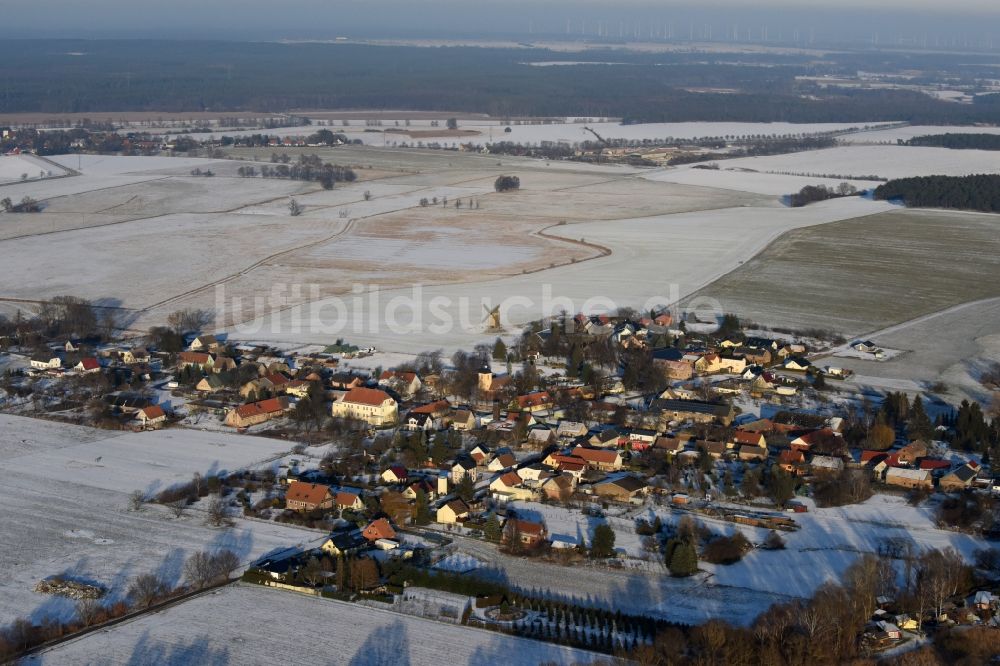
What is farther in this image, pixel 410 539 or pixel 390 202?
pixel 390 202

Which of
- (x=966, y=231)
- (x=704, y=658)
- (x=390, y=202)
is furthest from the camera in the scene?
(x=390, y=202)

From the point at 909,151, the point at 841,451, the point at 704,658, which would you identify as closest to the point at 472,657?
the point at 704,658

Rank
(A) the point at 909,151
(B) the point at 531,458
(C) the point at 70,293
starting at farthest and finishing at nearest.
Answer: (A) the point at 909,151 → (C) the point at 70,293 → (B) the point at 531,458

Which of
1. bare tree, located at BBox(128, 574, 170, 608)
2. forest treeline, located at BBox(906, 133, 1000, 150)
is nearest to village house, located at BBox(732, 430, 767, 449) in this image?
bare tree, located at BBox(128, 574, 170, 608)

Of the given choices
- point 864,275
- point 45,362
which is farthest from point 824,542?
point 864,275

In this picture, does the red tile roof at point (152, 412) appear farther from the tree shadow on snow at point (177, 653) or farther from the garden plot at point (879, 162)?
the garden plot at point (879, 162)

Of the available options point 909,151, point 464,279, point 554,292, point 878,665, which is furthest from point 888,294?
point 909,151

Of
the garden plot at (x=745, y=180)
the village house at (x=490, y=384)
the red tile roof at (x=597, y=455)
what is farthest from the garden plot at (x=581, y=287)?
the garden plot at (x=745, y=180)

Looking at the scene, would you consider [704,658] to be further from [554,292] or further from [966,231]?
[966,231]

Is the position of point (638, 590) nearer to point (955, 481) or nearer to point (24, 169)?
point (955, 481)
